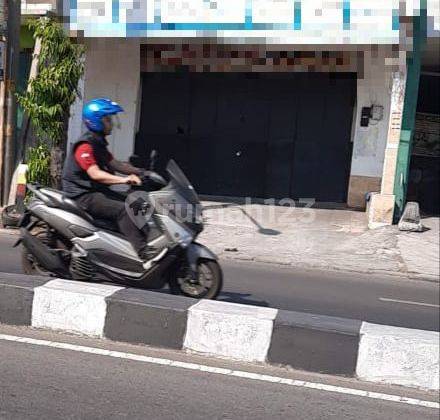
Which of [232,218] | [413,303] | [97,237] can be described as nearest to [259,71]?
[232,218]

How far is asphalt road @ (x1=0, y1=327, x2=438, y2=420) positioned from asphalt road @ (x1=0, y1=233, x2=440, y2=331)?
7.00ft

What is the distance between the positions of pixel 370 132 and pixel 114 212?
30.9 ft

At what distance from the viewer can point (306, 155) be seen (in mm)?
14344

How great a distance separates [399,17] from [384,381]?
864 centimetres

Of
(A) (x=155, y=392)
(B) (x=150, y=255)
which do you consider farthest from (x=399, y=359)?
(B) (x=150, y=255)

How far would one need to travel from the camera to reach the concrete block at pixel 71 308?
440cm

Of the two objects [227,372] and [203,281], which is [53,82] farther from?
[227,372]

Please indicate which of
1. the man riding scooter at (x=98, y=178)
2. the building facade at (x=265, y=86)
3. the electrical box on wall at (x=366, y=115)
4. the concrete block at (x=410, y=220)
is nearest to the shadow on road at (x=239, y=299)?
the man riding scooter at (x=98, y=178)

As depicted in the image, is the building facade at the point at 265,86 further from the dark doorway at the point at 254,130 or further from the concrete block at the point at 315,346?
the concrete block at the point at 315,346

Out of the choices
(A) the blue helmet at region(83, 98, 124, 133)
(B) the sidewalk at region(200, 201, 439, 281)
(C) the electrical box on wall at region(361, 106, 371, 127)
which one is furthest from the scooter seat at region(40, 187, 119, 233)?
(C) the electrical box on wall at region(361, 106, 371, 127)

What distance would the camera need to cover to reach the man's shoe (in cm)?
512

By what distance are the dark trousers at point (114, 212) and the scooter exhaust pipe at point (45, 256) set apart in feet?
1.56

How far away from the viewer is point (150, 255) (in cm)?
518

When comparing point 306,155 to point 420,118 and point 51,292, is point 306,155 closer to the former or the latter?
point 420,118
